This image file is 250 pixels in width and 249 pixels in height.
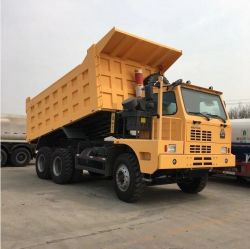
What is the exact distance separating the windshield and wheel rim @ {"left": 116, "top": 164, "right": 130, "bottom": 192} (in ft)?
6.14

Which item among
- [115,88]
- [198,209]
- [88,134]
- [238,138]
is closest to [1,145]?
[88,134]

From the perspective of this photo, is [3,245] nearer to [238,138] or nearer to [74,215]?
[74,215]

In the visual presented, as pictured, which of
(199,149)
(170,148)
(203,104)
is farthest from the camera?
(203,104)

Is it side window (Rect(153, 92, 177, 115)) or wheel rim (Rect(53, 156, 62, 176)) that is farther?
wheel rim (Rect(53, 156, 62, 176))

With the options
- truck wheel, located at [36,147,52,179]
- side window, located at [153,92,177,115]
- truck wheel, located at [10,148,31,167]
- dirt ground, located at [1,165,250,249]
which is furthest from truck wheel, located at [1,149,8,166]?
side window, located at [153,92,177,115]

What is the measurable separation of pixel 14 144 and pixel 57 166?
7.13 meters

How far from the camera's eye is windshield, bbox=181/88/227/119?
27.1 ft

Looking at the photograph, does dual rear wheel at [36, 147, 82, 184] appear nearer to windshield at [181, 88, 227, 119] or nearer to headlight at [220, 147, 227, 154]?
windshield at [181, 88, 227, 119]

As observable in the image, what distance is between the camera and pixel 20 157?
1744 centimetres

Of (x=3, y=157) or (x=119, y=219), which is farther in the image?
(x=3, y=157)

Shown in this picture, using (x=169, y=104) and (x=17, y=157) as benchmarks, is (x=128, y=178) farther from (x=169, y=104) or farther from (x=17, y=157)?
(x=17, y=157)

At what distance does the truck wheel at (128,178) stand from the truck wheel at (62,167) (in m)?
2.43

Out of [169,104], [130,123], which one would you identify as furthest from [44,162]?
[169,104]

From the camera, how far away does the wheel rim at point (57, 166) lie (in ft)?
35.9
